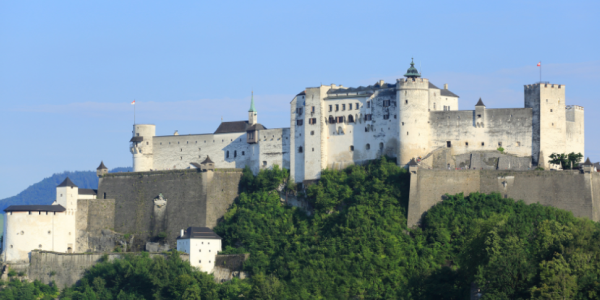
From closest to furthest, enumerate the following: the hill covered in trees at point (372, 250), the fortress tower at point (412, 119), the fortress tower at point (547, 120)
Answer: the hill covered in trees at point (372, 250) → the fortress tower at point (547, 120) → the fortress tower at point (412, 119)

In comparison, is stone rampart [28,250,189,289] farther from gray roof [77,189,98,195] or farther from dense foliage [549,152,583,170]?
Answer: dense foliage [549,152,583,170]

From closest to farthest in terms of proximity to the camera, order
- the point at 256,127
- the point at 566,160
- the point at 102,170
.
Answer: the point at 566,160
the point at 256,127
the point at 102,170

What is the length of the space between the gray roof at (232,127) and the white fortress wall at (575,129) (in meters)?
27.5

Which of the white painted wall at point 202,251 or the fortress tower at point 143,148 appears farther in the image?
the fortress tower at point 143,148

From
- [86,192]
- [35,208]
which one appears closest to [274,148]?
[86,192]

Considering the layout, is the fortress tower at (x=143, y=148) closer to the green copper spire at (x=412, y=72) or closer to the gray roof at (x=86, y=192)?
the gray roof at (x=86, y=192)

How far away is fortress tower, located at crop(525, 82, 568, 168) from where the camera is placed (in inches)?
3056

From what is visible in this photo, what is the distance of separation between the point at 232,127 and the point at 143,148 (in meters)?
8.53

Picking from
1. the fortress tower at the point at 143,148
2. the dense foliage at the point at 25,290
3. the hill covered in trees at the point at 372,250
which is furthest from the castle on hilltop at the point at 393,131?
the dense foliage at the point at 25,290

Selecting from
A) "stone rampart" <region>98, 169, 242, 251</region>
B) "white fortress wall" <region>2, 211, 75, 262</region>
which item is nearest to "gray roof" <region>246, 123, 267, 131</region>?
"stone rampart" <region>98, 169, 242, 251</region>

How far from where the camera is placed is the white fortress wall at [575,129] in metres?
79.1

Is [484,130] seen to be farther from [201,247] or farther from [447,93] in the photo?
A: [201,247]

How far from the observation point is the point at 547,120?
77875 millimetres

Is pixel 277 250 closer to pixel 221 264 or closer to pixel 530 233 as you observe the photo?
pixel 221 264
